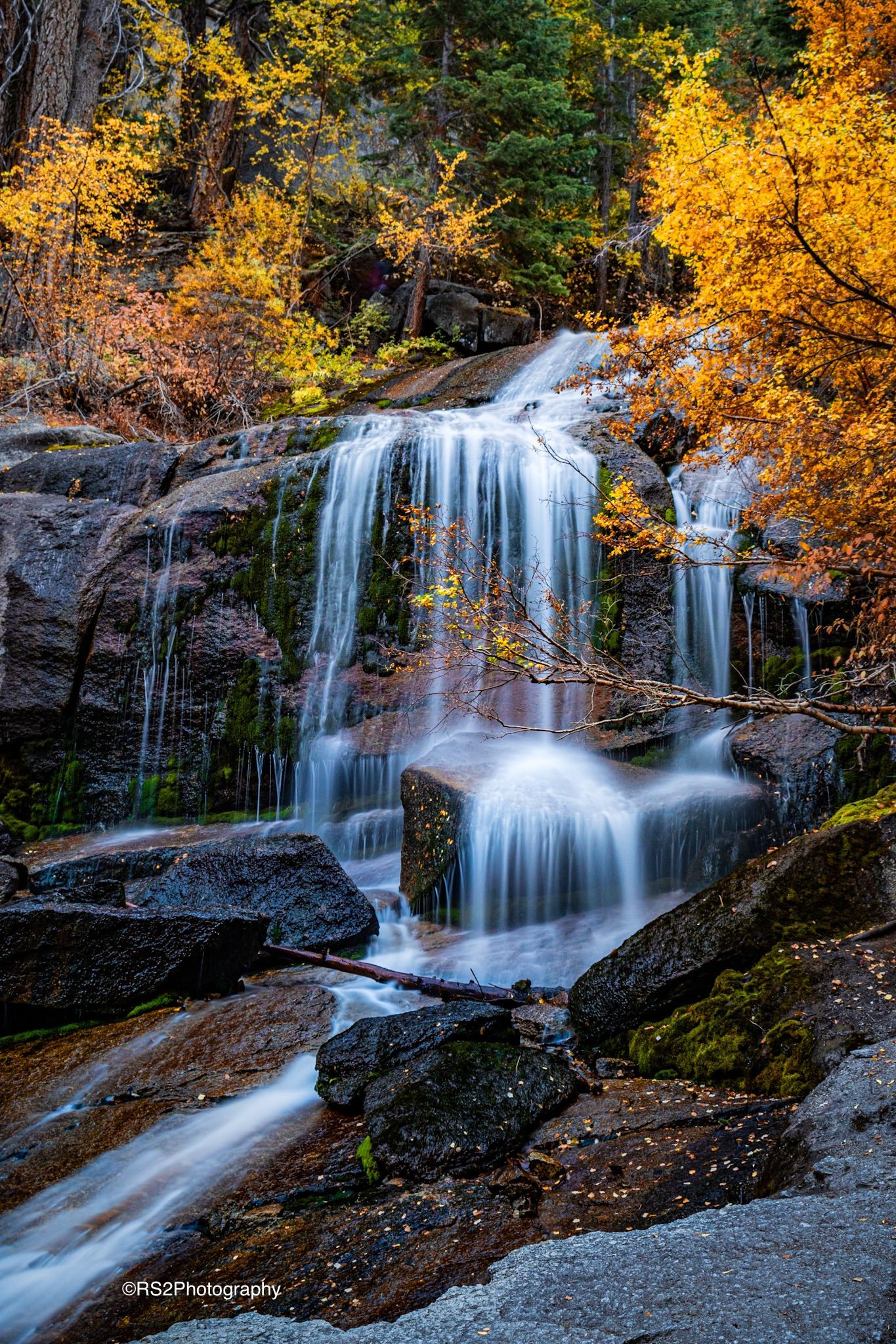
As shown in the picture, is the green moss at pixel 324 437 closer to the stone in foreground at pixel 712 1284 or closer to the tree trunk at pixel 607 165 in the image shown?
the stone in foreground at pixel 712 1284

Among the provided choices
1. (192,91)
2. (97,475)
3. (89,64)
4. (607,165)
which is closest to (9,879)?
(97,475)

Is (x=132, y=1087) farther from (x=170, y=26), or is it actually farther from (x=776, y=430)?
(x=170, y=26)

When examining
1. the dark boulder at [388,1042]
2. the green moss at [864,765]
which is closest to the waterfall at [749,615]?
the green moss at [864,765]

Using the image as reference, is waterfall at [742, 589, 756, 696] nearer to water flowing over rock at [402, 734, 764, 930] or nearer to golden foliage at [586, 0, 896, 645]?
golden foliage at [586, 0, 896, 645]

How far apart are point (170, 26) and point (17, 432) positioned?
1544cm

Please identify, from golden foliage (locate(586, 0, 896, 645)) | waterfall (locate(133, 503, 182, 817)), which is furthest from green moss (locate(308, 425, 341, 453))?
golden foliage (locate(586, 0, 896, 645))

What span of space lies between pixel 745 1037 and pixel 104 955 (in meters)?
4.03

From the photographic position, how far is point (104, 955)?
529 cm

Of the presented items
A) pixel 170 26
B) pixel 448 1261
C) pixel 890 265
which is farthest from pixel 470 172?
pixel 448 1261

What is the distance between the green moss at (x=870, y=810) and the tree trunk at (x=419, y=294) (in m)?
16.5

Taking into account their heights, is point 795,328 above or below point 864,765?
above

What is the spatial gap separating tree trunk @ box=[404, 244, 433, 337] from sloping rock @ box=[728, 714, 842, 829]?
14569 millimetres

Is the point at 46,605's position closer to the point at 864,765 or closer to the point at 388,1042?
the point at 388,1042

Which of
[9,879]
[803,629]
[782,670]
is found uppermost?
[803,629]
